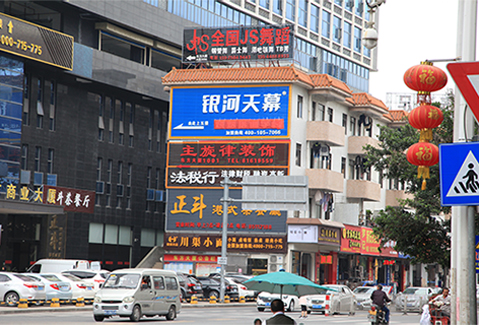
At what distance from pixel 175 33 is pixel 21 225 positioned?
19.3 m

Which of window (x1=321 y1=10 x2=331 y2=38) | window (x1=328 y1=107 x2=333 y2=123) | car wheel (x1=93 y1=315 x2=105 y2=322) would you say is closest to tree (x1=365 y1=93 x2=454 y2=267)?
car wheel (x1=93 y1=315 x2=105 y2=322)

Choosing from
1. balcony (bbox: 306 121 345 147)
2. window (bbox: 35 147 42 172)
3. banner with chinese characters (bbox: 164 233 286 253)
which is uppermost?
balcony (bbox: 306 121 345 147)

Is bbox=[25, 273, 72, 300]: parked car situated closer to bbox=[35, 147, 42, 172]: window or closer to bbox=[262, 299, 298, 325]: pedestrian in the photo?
bbox=[35, 147, 42, 172]: window

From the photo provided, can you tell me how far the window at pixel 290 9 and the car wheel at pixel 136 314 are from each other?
5296 cm

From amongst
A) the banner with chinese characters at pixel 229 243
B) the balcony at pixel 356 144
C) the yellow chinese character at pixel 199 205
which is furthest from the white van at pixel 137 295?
the balcony at pixel 356 144

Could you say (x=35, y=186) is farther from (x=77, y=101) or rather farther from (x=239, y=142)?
(x=239, y=142)

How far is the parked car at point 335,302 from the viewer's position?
37156 millimetres

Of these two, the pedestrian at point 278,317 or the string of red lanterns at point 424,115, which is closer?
the pedestrian at point 278,317

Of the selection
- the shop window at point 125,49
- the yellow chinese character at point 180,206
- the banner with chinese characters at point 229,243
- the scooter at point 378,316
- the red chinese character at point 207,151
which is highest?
the shop window at point 125,49

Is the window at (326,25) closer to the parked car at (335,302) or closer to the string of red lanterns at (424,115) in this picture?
the parked car at (335,302)

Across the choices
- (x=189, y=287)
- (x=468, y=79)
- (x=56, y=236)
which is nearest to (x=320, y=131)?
(x=189, y=287)

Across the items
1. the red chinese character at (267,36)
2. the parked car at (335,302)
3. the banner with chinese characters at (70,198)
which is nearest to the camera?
the parked car at (335,302)

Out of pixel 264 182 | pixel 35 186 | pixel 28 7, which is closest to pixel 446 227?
pixel 264 182

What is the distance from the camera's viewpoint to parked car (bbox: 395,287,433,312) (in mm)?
43281
